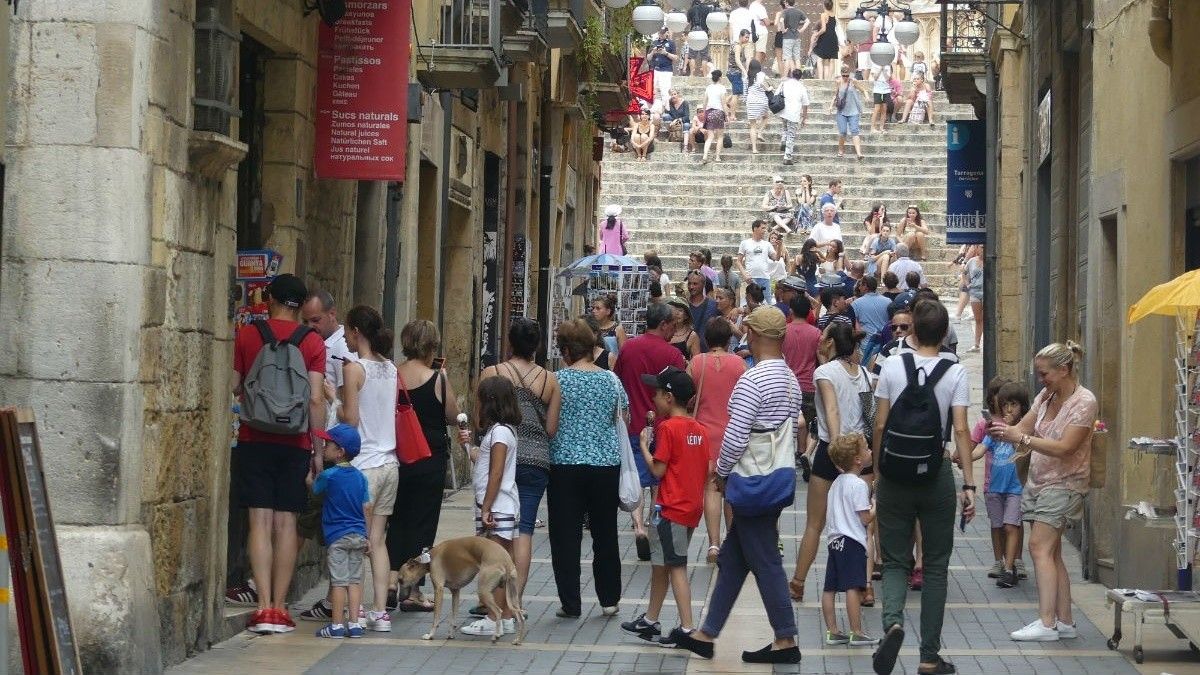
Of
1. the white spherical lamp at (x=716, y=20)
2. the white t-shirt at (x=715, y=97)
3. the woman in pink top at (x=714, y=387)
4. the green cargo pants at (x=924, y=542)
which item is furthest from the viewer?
the white spherical lamp at (x=716, y=20)

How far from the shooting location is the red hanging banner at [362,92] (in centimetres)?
1390

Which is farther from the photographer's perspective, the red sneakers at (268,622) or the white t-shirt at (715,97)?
the white t-shirt at (715,97)

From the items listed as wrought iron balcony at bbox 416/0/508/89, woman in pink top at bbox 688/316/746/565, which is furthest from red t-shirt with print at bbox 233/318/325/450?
wrought iron balcony at bbox 416/0/508/89

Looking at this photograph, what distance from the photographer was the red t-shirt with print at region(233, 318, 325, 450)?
11383 millimetres

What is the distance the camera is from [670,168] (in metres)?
42.6

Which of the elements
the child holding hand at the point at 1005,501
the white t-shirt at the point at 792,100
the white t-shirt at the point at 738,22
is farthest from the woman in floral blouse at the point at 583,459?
the white t-shirt at the point at 738,22

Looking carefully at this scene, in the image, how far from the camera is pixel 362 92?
14.0 meters

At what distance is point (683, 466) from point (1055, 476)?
2.06 m

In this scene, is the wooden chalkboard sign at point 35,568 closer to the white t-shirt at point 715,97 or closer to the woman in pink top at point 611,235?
the woman in pink top at point 611,235

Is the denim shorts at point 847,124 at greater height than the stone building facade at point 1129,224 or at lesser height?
greater

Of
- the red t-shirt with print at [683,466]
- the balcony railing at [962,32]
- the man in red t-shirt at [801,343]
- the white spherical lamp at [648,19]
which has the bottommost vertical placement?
the red t-shirt with print at [683,466]

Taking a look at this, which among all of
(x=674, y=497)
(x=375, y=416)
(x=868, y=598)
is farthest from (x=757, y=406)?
(x=868, y=598)

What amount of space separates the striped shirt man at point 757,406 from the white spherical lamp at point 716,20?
121 feet

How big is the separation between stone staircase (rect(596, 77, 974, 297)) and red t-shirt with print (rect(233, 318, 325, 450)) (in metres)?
25.5
